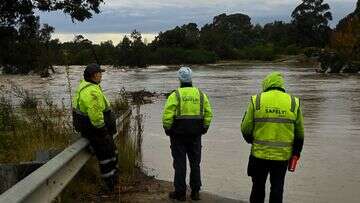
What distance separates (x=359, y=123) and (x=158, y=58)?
88.9 meters

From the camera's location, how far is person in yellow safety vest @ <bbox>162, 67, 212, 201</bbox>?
25.7 feet

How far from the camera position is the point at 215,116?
74.5ft

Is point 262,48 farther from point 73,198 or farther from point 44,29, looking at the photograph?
point 73,198

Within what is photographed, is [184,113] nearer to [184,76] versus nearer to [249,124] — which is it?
[184,76]

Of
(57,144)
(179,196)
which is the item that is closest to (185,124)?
(179,196)

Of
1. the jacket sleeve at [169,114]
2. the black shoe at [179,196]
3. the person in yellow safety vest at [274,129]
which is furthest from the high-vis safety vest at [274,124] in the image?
the black shoe at [179,196]

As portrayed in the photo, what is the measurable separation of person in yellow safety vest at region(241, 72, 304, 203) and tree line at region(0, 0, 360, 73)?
1529 centimetres

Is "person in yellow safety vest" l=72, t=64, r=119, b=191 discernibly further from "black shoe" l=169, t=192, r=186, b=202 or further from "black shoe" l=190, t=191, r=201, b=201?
"black shoe" l=190, t=191, r=201, b=201

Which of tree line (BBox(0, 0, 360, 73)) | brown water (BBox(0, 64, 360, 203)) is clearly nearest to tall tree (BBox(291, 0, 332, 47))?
tree line (BBox(0, 0, 360, 73))

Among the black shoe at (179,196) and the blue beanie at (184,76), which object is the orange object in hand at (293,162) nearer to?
the black shoe at (179,196)

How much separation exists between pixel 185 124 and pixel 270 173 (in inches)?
55.5

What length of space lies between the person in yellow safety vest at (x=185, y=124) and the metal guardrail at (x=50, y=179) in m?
1.12

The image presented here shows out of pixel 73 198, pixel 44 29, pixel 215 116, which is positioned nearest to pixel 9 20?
pixel 44 29

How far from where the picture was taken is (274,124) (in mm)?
6664
